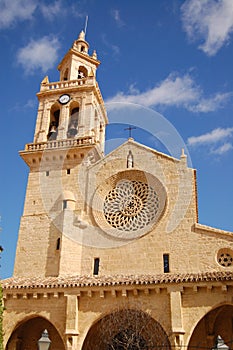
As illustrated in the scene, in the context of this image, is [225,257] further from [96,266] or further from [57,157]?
[57,157]

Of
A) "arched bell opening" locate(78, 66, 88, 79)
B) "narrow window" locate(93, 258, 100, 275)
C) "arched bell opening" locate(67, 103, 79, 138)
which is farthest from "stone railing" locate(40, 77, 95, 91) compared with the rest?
"narrow window" locate(93, 258, 100, 275)

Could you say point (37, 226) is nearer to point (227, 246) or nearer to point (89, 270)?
point (89, 270)

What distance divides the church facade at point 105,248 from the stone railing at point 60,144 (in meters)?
0.05

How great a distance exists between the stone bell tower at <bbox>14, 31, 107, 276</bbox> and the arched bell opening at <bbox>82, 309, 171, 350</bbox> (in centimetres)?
348

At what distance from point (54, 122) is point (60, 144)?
2771mm

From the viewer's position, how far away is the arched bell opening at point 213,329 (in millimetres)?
13242

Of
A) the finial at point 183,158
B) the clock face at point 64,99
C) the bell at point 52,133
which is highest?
the clock face at point 64,99

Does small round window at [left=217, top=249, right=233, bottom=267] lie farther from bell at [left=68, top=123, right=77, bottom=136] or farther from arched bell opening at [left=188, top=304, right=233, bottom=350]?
bell at [left=68, top=123, right=77, bottom=136]

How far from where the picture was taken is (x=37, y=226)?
17.4 m

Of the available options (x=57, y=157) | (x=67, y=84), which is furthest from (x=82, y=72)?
(x=57, y=157)

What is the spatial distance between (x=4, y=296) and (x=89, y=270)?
11.8 feet

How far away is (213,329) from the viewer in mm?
13445

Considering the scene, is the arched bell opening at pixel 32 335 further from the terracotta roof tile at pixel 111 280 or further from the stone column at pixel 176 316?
the stone column at pixel 176 316

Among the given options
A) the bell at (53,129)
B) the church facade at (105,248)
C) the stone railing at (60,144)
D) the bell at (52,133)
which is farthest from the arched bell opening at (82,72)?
the stone railing at (60,144)
